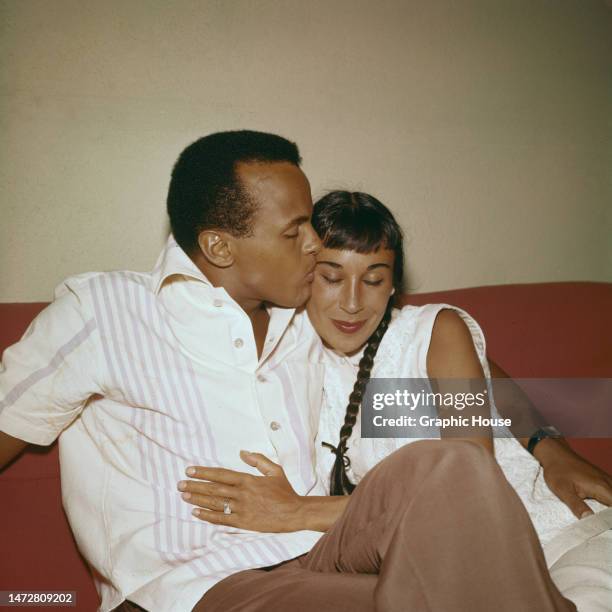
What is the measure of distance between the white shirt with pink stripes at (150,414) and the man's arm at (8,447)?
0.08 ft

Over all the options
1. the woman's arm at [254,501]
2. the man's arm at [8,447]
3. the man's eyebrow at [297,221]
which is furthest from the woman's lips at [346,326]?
the man's arm at [8,447]

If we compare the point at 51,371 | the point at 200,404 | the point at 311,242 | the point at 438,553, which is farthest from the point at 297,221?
Answer: the point at 438,553

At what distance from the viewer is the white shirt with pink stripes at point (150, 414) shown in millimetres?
1044

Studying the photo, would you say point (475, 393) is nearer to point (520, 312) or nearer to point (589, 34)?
point (520, 312)

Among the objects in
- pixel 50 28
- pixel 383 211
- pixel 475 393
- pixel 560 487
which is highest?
pixel 50 28

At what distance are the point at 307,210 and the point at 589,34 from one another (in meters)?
1.32

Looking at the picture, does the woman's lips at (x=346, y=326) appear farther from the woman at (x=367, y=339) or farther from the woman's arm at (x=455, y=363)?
the woman's arm at (x=455, y=363)

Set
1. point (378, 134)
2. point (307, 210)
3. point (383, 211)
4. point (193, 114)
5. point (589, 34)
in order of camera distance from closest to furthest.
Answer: point (307, 210) → point (383, 211) → point (193, 114) → point (378, 134) → point (589, 34)

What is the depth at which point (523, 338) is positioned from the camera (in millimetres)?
1549

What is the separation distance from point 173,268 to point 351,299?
Result: 0.39 meters

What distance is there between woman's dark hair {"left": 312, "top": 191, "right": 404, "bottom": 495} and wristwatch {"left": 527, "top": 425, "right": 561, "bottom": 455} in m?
0.42

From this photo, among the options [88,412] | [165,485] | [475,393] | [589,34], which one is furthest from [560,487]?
[589,34]

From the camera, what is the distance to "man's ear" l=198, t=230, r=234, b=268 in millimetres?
1193

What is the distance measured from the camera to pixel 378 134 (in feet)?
5.65
